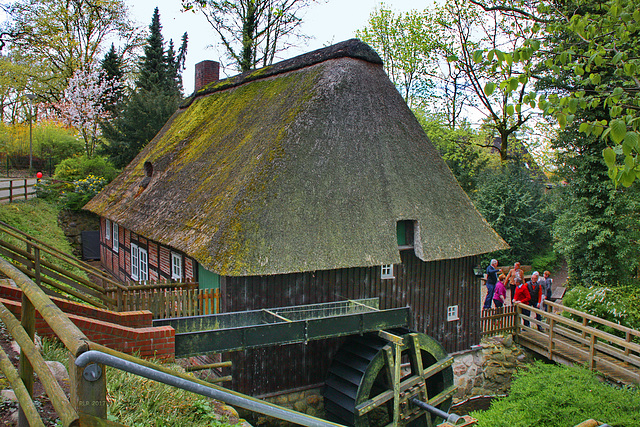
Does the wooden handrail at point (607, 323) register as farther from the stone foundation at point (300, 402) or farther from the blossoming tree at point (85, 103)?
the blossoming tree at point (85, 103)

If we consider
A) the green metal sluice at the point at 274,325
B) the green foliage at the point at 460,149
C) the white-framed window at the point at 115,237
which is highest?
the green foliage at the point at 460,149

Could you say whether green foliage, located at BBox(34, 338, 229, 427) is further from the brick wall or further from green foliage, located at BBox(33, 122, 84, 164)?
green foliage, located at BBox(33, 122, 84, 164)

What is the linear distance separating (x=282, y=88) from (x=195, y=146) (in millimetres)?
3078

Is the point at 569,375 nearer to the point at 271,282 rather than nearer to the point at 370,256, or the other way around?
the point at 370,256

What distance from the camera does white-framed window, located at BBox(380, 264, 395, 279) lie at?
9797 mm

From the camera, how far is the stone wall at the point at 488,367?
1097cm

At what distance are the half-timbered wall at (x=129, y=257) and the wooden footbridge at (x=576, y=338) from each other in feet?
24.5

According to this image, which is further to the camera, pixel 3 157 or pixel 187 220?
pixel 3 157

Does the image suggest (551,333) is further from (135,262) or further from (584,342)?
(135,262)

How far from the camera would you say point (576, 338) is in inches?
416

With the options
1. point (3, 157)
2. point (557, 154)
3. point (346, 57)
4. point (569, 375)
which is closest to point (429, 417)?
point (569, 375)

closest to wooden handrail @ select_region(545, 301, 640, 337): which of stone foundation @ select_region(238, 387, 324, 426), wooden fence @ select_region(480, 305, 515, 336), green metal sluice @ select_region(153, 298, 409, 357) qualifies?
wooden fence @ select_region(480, 305, 515, 336)

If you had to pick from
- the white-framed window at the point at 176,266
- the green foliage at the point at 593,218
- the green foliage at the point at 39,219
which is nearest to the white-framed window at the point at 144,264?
the white-framed window at the point at 176,266

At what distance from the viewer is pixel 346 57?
35.9 feet
